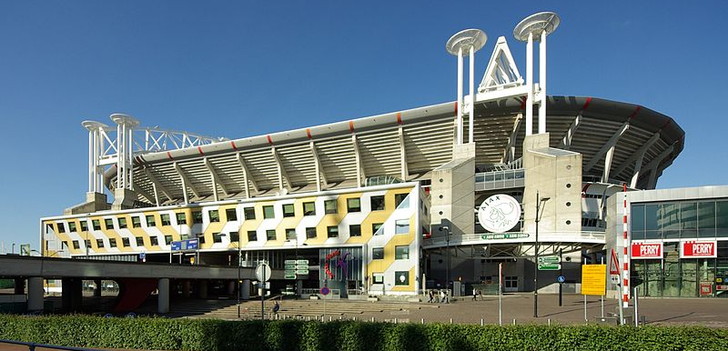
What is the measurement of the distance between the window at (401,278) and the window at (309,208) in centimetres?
1401

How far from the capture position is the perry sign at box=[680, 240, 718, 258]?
44.1m

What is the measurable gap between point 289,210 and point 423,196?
17849 millimetres

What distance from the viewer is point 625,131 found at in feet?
234

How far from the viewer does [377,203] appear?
57.8 metres

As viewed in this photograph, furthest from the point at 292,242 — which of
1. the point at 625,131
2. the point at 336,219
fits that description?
the point at 625,131

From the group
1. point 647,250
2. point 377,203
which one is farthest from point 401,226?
point 647,250

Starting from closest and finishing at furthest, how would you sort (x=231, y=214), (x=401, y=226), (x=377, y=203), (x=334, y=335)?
(x=334, y=335), (x=401, y=226), (x=377, y=203), (x=231, y=214)

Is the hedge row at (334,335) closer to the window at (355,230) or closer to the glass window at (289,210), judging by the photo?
the window at (355,230)

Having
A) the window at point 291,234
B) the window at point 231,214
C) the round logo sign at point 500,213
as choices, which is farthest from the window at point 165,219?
the round logo sign at point 500,213

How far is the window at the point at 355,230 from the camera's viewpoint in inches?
2306

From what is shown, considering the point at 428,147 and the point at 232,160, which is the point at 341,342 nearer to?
the point at 428,147

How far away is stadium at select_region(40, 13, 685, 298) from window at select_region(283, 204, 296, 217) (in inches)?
5.5

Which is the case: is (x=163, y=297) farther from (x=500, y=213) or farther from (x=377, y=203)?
(x=500, y=213)

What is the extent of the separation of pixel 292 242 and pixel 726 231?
47087mm
